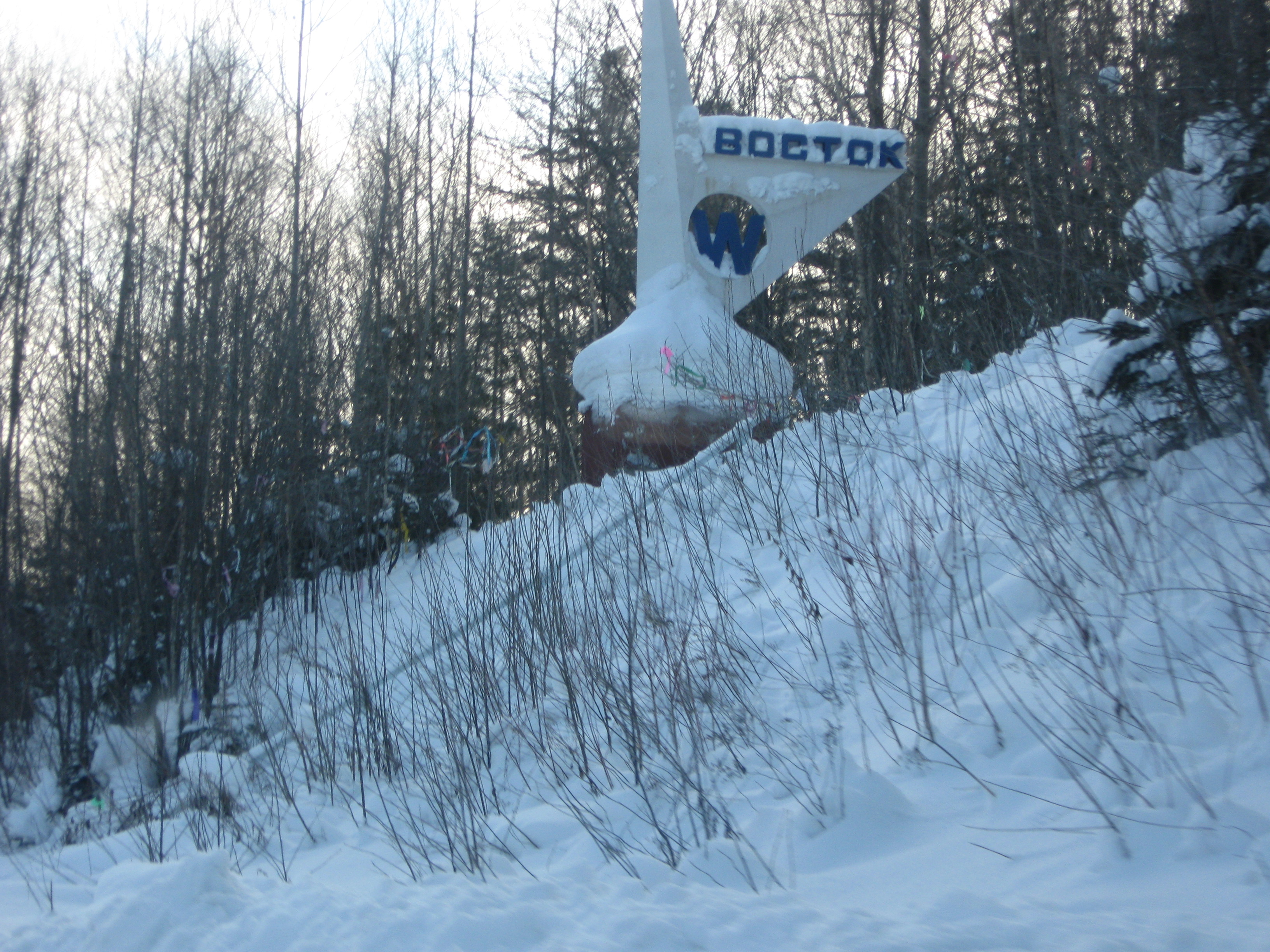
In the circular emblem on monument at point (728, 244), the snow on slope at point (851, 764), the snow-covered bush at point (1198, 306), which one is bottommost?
the snow on slope at point (851, 764)

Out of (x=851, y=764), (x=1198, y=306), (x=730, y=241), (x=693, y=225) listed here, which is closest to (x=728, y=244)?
(x=730, y=241)

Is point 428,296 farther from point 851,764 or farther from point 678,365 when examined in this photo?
point 851,764

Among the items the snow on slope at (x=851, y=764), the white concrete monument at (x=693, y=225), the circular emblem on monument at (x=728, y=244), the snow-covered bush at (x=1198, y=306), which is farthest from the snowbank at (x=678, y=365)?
the snow-covered bush at (x=1198, y=306)

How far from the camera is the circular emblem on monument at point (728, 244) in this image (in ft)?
32.8

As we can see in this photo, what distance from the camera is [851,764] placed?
119 inches

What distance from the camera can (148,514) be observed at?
8.52 metres

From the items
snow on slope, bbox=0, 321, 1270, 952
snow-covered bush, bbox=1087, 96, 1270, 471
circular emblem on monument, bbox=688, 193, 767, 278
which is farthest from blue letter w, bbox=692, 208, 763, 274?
snow-covered bush, bbox=1087, 96, 1270, 471

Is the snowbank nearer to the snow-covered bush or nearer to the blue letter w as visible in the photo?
the blue letter w

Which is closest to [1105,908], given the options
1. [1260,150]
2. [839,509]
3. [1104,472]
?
[1104,472]

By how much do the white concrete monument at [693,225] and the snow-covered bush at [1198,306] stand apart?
4.96 metres

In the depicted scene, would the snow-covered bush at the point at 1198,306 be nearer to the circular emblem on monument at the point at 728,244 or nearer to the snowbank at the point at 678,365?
the snowbank at the point at 678,365

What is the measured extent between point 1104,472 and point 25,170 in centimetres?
1247

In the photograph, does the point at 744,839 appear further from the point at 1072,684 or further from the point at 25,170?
the point at 25,170

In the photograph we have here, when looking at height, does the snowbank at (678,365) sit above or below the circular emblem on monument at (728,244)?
below
